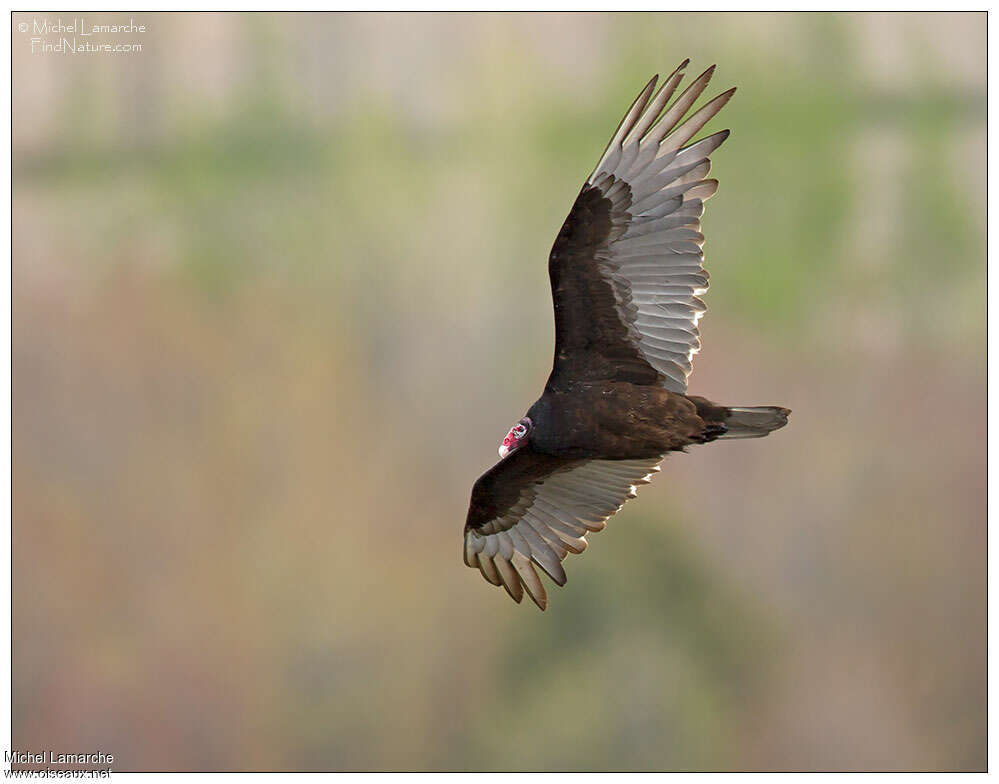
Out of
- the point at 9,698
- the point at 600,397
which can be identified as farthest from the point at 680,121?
the point at 9,698

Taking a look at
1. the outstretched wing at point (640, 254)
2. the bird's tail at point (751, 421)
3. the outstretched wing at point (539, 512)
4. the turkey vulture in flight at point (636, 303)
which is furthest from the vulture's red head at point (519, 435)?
the bird's tail at point (751, 421)

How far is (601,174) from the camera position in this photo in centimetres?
498

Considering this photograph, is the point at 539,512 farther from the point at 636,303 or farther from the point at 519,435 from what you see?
the point at 636,303

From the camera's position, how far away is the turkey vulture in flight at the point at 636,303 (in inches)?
194

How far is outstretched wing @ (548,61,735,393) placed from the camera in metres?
4.95

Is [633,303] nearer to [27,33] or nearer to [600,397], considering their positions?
[600,397]

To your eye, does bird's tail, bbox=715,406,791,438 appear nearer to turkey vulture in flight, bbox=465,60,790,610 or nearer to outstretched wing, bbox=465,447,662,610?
turkey vulture in flight, bbox=465,60,790,610

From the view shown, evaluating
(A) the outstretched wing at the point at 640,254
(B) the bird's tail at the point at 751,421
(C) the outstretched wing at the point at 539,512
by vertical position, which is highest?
(A) the outstretched wing at the point at 640,254

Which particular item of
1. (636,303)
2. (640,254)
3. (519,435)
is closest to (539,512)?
(519,435)

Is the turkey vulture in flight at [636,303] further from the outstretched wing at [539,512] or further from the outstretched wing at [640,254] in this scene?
the outstretched wing at [539,512]

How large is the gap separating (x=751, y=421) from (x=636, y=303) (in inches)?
28.0

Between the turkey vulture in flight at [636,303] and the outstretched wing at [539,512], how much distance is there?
0.98 feet

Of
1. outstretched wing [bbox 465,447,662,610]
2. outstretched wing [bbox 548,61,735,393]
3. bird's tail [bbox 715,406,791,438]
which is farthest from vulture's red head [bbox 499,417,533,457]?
bird's tail [bbox 715,406,791,438]
